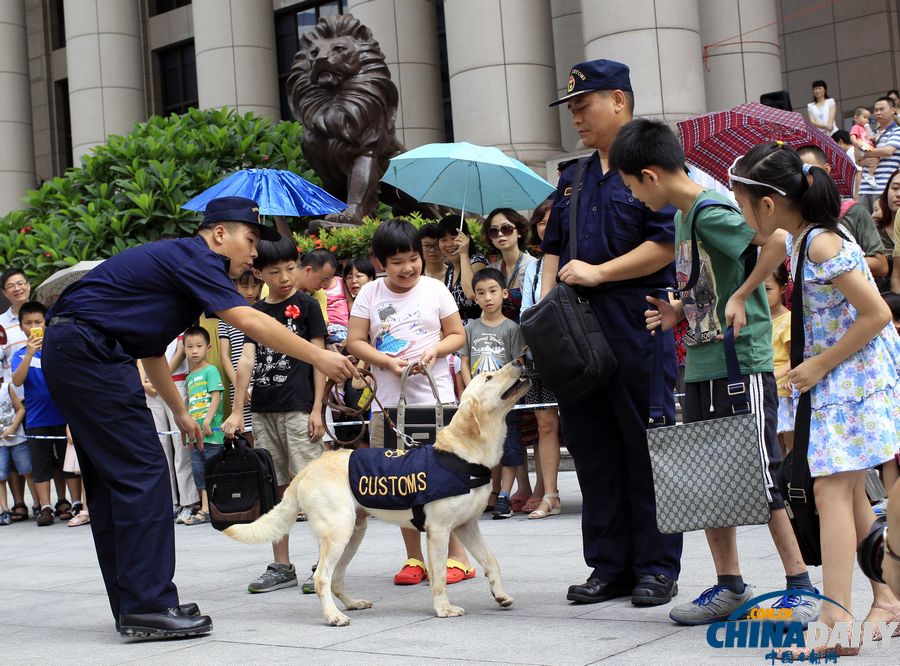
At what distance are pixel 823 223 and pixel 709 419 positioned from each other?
1005 mm

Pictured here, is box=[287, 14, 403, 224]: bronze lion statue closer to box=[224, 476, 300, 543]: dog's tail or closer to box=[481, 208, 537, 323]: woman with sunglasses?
box=[481, 208, 537, 323]: woman with sunglasses

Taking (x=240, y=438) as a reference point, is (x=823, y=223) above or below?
above

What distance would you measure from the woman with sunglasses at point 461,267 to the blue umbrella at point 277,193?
176cm

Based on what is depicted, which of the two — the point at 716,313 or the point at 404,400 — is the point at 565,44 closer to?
the point at 404,400

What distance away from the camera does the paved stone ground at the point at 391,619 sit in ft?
15.3

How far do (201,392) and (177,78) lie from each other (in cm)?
2240

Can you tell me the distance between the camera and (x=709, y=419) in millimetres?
4914

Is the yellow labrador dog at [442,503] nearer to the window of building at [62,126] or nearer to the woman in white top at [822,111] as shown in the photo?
the woman in white top at [822,111]

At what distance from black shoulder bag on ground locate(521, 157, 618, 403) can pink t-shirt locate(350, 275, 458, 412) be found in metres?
1.23

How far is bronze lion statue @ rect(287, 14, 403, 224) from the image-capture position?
15875 mm

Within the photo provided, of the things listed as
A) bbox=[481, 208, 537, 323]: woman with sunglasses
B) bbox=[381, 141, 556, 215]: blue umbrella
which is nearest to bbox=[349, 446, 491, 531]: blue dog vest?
bbox=[481, 208, 537, 323]: woman with sunglasses

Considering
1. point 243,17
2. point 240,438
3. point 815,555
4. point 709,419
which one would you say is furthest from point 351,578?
point 243,17

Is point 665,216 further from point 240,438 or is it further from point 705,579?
point 240,438

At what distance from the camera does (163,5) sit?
102 feet
